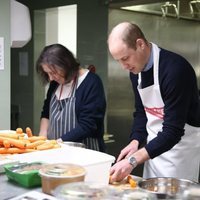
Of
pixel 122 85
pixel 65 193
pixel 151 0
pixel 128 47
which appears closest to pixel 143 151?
pixel 128 47

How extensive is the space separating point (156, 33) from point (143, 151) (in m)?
1.79

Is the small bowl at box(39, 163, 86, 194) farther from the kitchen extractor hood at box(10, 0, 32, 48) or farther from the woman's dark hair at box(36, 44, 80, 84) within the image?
the kitchen extractor hood at box(10, 0, 32, 48)

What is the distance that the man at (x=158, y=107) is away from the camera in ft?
4.74

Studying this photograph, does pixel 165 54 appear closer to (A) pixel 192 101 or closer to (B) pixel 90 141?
(A) pixel 192 101

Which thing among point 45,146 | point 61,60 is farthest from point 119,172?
point 61,60

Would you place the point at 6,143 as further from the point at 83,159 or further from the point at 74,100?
the point at 74,100

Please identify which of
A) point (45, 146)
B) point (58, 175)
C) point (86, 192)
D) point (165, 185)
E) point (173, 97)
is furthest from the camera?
point (173, 97)

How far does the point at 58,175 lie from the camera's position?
97cm

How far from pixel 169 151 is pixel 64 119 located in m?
0.55

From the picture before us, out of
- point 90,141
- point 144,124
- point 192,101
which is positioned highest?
point 192,101

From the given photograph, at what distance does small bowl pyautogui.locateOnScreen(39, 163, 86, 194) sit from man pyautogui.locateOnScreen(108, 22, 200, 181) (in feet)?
0.85

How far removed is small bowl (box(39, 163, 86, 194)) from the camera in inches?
37.4

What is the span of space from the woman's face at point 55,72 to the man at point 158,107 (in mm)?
376

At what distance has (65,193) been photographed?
82 cm
